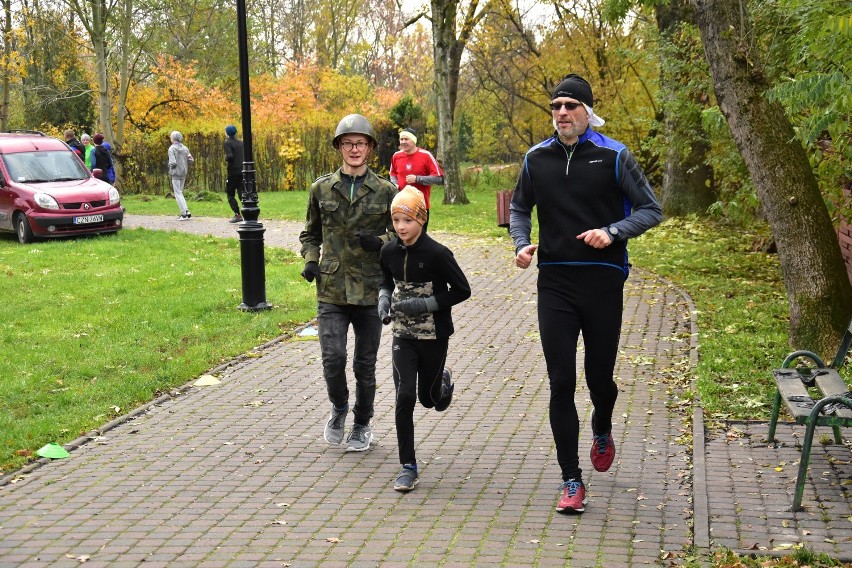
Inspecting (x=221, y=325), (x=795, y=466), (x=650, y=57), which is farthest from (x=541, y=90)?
(x=795, y=466)

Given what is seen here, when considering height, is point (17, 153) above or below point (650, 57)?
below

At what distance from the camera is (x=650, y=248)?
62.2ft

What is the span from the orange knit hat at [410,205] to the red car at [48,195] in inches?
590

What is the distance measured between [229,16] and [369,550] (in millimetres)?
42600

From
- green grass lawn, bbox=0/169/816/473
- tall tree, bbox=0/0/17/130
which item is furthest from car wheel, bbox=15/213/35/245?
tall tree, bbox=0/0/17/130

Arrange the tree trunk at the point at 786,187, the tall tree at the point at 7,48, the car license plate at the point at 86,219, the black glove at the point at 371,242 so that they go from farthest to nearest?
1. the tall tree at the point at 7,48
2. the car license plate at the point at 86,219
3. the tree trunk at the point at 786,187
4. the black glove at the point at 371,242

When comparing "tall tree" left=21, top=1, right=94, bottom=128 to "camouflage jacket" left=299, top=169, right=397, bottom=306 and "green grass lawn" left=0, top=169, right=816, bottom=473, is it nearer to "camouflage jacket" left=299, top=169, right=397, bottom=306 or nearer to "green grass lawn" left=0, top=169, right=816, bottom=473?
"green grass lawn" left=0, top=169, right=816, bottom=473

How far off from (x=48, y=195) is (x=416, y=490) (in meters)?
15.4

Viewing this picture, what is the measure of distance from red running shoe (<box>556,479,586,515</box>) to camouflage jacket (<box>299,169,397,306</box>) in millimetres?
1889

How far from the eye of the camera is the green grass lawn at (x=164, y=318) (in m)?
8.38

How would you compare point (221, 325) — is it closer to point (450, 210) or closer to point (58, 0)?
point (450, 210)

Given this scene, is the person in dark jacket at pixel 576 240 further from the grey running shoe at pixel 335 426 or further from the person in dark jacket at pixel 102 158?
the person in dark jacket at pixel 102 158

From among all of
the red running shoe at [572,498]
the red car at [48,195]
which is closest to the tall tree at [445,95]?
the red car at [48,195]

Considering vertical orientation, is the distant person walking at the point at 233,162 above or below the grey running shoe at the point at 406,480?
above
